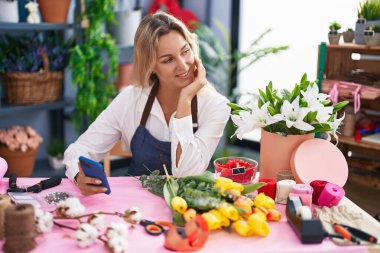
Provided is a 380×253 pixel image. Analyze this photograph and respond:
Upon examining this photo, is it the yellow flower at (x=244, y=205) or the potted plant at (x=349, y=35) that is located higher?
the potted plant at (x=349, y=35)

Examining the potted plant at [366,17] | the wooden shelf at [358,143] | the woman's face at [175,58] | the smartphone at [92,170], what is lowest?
the wooden shelf at [358,143]

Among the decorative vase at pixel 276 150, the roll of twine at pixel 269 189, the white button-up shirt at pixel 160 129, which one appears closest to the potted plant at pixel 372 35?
the white button-up shirt at pixel 160 129

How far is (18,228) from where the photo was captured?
1.21m

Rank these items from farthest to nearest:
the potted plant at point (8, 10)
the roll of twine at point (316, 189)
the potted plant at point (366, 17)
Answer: the potted plant at point (8, 10) → the potted plant at point (366, 17) → the roll of twine at point (316, 189)

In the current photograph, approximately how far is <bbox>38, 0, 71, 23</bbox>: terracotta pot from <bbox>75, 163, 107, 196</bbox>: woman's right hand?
225cm

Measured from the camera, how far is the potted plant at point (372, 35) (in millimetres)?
2752

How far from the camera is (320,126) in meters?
1.66

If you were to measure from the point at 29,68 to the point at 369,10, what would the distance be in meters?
2.24

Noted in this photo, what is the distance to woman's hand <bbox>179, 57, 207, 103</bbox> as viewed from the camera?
203 centimetres

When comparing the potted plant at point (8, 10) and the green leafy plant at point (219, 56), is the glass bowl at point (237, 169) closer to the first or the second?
the potted plant at point (8, 10)

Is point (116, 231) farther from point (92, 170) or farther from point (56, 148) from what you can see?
point (56, 148)

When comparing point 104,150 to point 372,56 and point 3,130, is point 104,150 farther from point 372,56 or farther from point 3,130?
point 372,56

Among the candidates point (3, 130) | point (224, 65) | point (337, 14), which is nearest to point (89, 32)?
point (3, 130)

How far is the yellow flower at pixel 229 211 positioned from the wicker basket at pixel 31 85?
239cm
